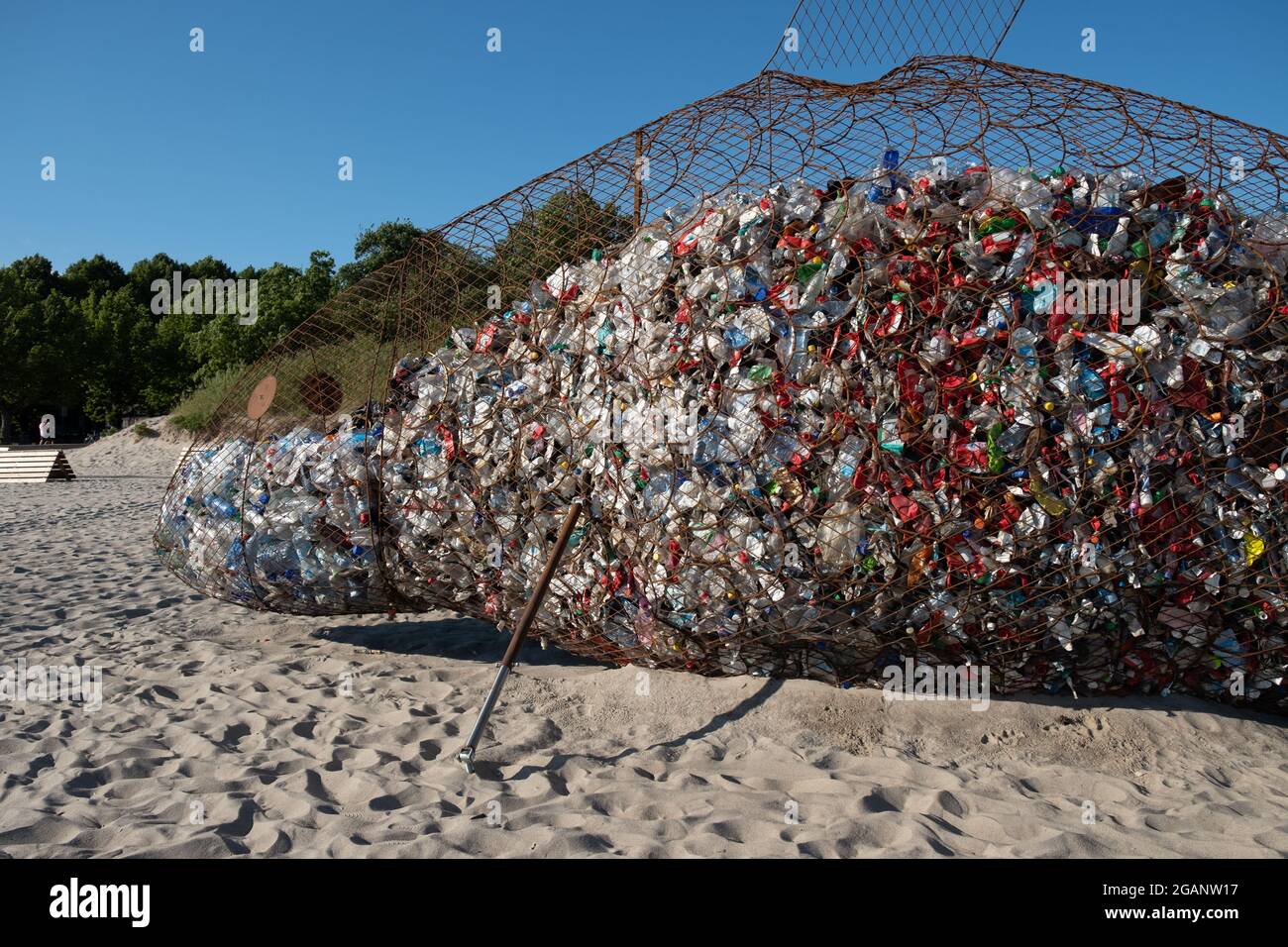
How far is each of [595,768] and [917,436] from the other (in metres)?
1.85

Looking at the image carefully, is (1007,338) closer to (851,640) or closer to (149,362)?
(851,640)

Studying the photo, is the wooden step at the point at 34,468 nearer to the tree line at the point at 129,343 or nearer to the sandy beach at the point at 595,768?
the tree line at the point at 129,343

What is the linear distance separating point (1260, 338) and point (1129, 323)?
0.47m

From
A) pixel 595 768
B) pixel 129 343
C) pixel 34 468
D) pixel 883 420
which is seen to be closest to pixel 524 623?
pixel 595 768

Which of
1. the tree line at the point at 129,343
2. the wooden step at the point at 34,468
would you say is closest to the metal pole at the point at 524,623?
the wooden step at the point at 34,468

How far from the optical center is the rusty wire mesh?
343cm

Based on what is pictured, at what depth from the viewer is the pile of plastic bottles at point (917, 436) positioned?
3.42m

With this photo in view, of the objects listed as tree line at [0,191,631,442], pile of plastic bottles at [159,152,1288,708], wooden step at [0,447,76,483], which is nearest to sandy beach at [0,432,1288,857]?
pile of plastic bottles at [159,152,1288,708]

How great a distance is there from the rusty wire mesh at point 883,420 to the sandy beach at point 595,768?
226 millimetres

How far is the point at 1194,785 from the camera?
350cm

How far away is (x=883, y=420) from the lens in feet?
11.7

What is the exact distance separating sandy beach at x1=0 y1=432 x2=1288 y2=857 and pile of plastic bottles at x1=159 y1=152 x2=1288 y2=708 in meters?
0.22

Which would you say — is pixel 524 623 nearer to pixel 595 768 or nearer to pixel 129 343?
pixel 595 768
